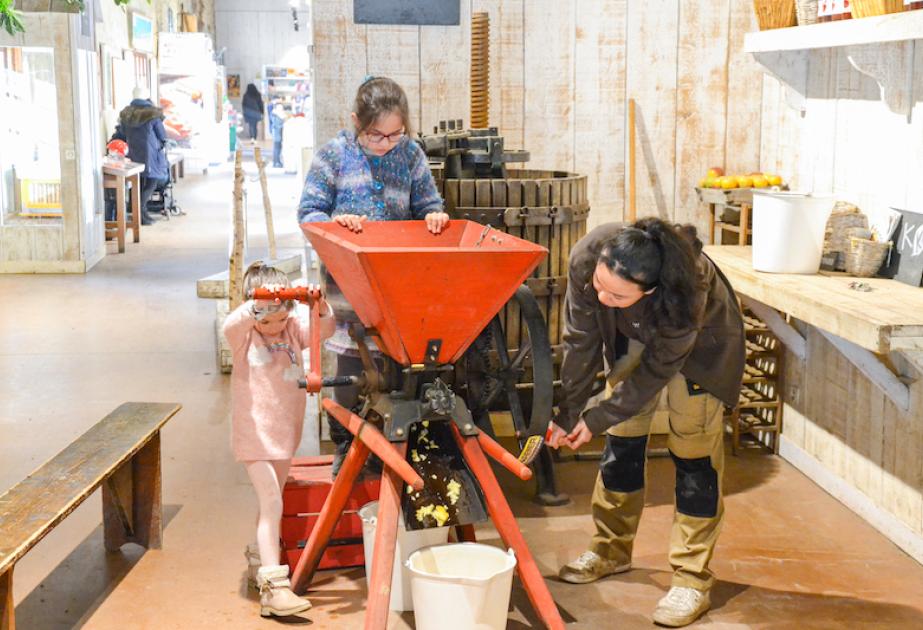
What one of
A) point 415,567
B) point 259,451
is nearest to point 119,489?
point 259,451

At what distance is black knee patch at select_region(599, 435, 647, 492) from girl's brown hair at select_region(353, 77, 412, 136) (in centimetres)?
130

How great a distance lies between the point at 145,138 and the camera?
1316cm

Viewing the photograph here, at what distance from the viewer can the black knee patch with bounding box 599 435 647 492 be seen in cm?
379

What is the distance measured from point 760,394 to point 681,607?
2049 mm

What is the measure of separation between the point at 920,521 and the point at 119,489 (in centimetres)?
285

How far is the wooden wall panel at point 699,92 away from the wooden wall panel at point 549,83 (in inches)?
21.4

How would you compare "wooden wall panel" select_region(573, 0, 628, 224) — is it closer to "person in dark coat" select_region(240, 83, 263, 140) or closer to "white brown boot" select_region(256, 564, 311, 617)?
"white brown boot" select_region(256, 564, 311, 617)

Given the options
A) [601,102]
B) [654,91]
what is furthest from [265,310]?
[654,91]

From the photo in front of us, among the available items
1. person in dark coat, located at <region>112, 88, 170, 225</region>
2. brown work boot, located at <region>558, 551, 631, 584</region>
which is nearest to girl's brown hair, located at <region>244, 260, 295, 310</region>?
brown work boot, located at <region>558, 551, 631, 584</region>

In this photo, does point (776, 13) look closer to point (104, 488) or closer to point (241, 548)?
point (241, 548)

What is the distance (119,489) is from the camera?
410 centimetres

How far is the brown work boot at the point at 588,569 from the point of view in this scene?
3.84 metres

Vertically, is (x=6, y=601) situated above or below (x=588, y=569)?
above

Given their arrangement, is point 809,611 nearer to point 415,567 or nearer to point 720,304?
point 720,304
